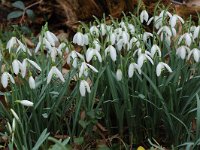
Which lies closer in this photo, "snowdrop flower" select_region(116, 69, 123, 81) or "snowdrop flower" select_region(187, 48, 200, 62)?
"snowdrop flower" select_region(116, 69, 123, 81)

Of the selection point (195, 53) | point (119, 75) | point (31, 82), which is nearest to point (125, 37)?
point (119, 75)

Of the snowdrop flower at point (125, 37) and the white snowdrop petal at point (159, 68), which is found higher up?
the snowdrop flower at point (125, 37)

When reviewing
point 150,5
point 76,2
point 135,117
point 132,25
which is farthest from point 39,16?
point 135,117

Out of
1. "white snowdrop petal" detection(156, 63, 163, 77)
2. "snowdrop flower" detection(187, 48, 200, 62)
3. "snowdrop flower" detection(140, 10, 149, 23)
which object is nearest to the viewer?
"white snowdrop petal" detection(156, 63, 163, 77)

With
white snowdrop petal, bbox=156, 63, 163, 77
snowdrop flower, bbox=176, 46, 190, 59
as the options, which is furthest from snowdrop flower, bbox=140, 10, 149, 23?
white snowdrop petal, bbox=156, 63, 163, 77

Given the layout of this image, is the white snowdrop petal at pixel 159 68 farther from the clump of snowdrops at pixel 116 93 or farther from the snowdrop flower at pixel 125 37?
the snowdrop flower at pixel 125 37

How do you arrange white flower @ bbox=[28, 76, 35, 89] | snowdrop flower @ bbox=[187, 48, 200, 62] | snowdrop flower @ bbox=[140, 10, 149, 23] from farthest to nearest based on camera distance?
1. snowdrop flower @ bbox=[140, 10, 149, 23]
2. snowdrop flower @ bbox=[187, 48, 200, 62]
3. white flower @ bbox=[28, 76, 35, 89]

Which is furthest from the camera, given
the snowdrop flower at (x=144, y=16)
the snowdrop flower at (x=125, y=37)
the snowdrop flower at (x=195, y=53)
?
the snowdrop flower at (x=144, y=16)

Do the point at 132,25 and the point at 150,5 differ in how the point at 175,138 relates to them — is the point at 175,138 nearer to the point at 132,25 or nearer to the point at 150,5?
the point at 132,25

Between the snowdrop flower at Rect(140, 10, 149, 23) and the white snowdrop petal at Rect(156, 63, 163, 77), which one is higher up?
the snowdrop flower at Rect(140, 10, 149, 23)

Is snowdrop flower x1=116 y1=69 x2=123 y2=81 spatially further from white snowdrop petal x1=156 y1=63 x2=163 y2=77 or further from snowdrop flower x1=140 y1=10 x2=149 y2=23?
snowdrop flower x1=140 y1=10 x2=149 y2=23

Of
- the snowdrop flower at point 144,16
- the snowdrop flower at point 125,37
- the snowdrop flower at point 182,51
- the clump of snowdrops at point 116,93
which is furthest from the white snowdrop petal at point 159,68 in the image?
the snowdrop flower at point 144,16

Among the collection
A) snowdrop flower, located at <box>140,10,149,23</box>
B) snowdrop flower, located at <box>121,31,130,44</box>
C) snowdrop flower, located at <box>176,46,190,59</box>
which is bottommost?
snowdrop flower, located at <box>176,46,190,59</box>
